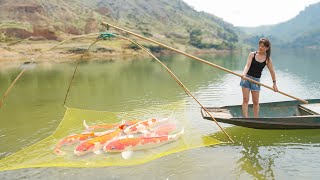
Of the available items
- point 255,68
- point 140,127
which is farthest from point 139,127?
point 255,68

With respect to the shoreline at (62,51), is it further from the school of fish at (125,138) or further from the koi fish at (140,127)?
the school of fish at (125,138)

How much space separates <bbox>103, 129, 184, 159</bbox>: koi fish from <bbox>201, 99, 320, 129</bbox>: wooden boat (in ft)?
6.07

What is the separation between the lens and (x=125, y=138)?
976 centimetres

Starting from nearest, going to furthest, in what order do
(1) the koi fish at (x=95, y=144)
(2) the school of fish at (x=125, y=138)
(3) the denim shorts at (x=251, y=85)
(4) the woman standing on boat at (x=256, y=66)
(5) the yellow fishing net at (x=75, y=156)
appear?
(5) the yellow fishing net at (x=75, y=156) < (1) the koi fish at (x=95, y=144) < (2) the school of fish at (x=125, y=138) < (4) the woman standing on boat at (x=256, y=66) < (3) the denim shorts at (x=251, y=85)

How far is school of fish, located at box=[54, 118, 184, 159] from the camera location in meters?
9.40

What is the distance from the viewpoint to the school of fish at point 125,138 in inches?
370

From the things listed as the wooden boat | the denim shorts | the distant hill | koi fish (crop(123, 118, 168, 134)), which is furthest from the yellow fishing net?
the distant hill

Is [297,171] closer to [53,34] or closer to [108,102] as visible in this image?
[108,102]

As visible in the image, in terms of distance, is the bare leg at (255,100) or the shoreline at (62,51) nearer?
the bare leg at (255,100)

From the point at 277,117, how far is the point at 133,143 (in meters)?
4.83

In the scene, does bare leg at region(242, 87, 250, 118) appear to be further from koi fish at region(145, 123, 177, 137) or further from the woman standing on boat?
koi fish at region(145, 123, 177, 137)

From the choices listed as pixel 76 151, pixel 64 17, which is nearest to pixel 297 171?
pixel 76 151

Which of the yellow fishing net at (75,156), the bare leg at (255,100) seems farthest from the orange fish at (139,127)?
the bare leg at (255,100)

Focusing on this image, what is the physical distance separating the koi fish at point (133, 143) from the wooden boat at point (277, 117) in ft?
6.07
